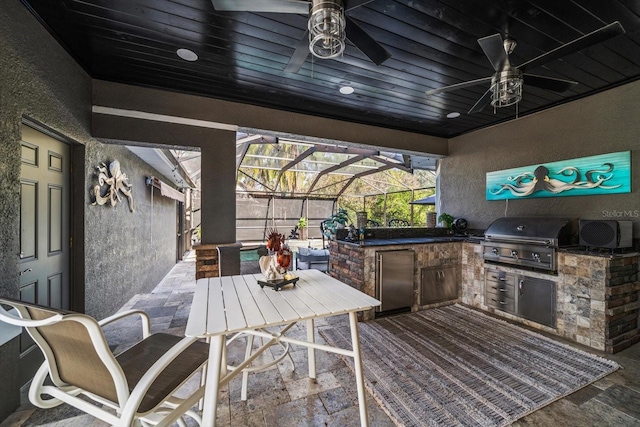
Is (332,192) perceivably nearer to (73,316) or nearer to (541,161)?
(541,161)

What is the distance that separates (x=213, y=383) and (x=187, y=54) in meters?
2.64

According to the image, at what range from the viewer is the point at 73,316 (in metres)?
0.95

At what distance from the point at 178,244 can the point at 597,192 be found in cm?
928

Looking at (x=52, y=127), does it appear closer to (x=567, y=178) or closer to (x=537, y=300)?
(x=537, y=300)

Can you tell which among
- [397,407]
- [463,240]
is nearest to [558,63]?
[463,240]

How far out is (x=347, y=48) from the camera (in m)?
2.25

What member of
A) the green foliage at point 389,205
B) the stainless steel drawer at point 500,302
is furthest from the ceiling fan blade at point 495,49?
the green foliage at point 389,205

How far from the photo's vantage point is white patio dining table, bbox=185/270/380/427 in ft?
3.72

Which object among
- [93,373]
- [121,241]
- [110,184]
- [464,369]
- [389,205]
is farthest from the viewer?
[389,205]

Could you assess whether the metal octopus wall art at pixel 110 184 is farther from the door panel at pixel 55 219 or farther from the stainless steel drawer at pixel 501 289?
the stainless steel drawer at pixel 501 289

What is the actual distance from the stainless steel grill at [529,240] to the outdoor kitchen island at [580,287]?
0.10 m

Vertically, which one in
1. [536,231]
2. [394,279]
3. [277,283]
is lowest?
[394,279]

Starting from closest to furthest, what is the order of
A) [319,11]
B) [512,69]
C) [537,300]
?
[319,11]
[512,69]
[537,300]
